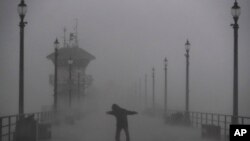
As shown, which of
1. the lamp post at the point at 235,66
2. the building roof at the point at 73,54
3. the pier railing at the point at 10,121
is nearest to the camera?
the pier railing at the point at 10,121

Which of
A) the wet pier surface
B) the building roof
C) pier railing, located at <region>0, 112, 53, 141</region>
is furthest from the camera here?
the building roof

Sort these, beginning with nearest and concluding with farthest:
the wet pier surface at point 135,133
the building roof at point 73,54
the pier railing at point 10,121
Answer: the pier railing at point 10,121, the wet pier surface at point 135,133, the building roof at point 73,54

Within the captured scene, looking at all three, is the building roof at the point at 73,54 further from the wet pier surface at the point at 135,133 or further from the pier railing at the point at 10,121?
the wet pier surface at the point at 135,133

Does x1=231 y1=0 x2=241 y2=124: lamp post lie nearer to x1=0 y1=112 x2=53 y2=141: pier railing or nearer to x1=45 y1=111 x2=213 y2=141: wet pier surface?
x1=45 y1=111 x2=213 y2=141: wet pier surface

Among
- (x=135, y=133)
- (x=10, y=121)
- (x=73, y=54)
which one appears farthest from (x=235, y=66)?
(x=73, y=54)

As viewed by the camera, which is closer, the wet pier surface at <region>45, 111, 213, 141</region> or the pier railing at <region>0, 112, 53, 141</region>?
the pier railing at <region>0, 112, 53, 141</region>

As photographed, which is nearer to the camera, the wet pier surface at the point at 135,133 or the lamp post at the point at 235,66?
the lamp post at the point at 235,66

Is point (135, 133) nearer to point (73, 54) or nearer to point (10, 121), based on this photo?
point (10, 121)

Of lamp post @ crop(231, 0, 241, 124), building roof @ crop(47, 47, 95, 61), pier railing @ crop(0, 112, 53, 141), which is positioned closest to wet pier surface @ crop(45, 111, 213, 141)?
pier railing @ crop(0, 112, 53, 141)

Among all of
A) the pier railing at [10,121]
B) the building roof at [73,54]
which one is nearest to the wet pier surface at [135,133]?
the pier railing at [10,121]

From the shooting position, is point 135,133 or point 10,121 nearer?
point 10,121

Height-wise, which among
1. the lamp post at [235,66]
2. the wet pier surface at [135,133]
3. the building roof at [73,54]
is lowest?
the wet pier surface at [135,133]

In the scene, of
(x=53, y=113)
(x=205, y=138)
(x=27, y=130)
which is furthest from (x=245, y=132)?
(x=53, y=113)

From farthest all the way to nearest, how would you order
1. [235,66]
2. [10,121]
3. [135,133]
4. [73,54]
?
[73,54], [135,133], [235,66], [10,121]
